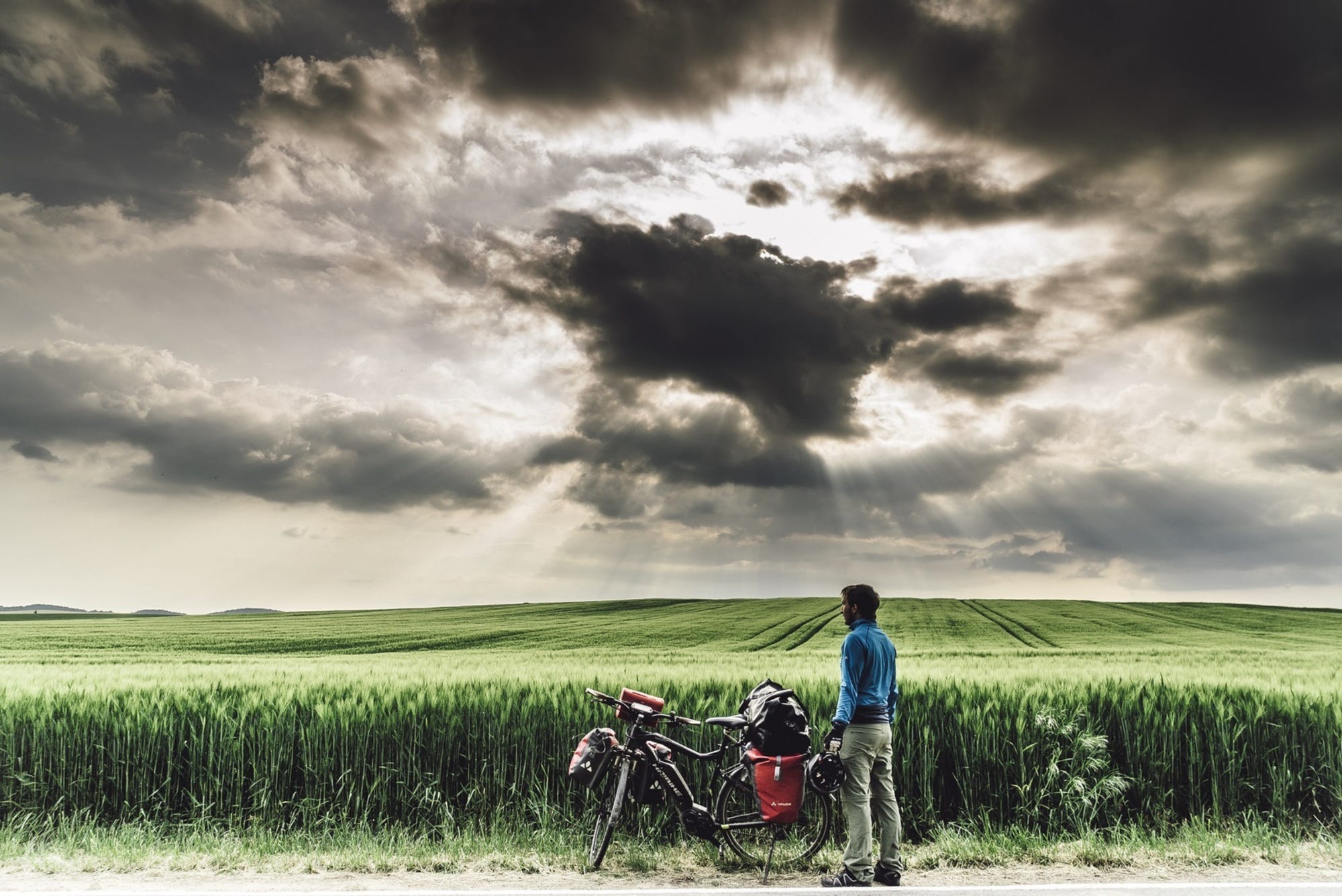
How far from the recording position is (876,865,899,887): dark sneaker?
774cm

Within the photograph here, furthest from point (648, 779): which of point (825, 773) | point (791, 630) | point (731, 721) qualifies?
point (791, 630)

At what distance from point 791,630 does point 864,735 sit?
4585cm

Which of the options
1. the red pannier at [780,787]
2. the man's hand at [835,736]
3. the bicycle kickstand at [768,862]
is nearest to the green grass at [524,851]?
the bicycle kickstand at [768,862]

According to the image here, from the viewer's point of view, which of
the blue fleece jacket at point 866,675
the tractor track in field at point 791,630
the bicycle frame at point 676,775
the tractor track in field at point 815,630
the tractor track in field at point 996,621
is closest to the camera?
the blue fleece jacket at point 866,675

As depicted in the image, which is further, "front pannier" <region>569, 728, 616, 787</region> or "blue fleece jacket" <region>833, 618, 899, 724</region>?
"front pannier" <region>569, 728, 616, 787</region>

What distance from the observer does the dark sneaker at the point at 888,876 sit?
7742 millimetres

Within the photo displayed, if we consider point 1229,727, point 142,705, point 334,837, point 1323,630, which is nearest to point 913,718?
point 1229,727

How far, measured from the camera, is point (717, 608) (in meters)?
76.2

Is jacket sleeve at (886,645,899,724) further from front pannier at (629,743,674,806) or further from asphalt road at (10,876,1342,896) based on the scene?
front pannier at (629,743,674,806)

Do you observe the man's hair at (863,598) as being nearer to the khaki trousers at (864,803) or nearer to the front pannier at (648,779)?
the khaki trousers at (864,803)

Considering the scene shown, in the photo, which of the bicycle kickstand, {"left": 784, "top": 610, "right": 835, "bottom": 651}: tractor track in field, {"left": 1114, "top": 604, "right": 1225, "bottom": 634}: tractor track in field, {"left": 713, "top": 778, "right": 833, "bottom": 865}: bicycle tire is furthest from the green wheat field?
{"left": 1114, "top": 604, "right": 1225, "bottom": 634}: tractor track in field

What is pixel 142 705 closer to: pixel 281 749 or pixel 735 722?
pixel 281 749

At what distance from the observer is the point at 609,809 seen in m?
8.40

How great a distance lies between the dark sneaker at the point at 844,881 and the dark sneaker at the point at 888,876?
0.46 feet
